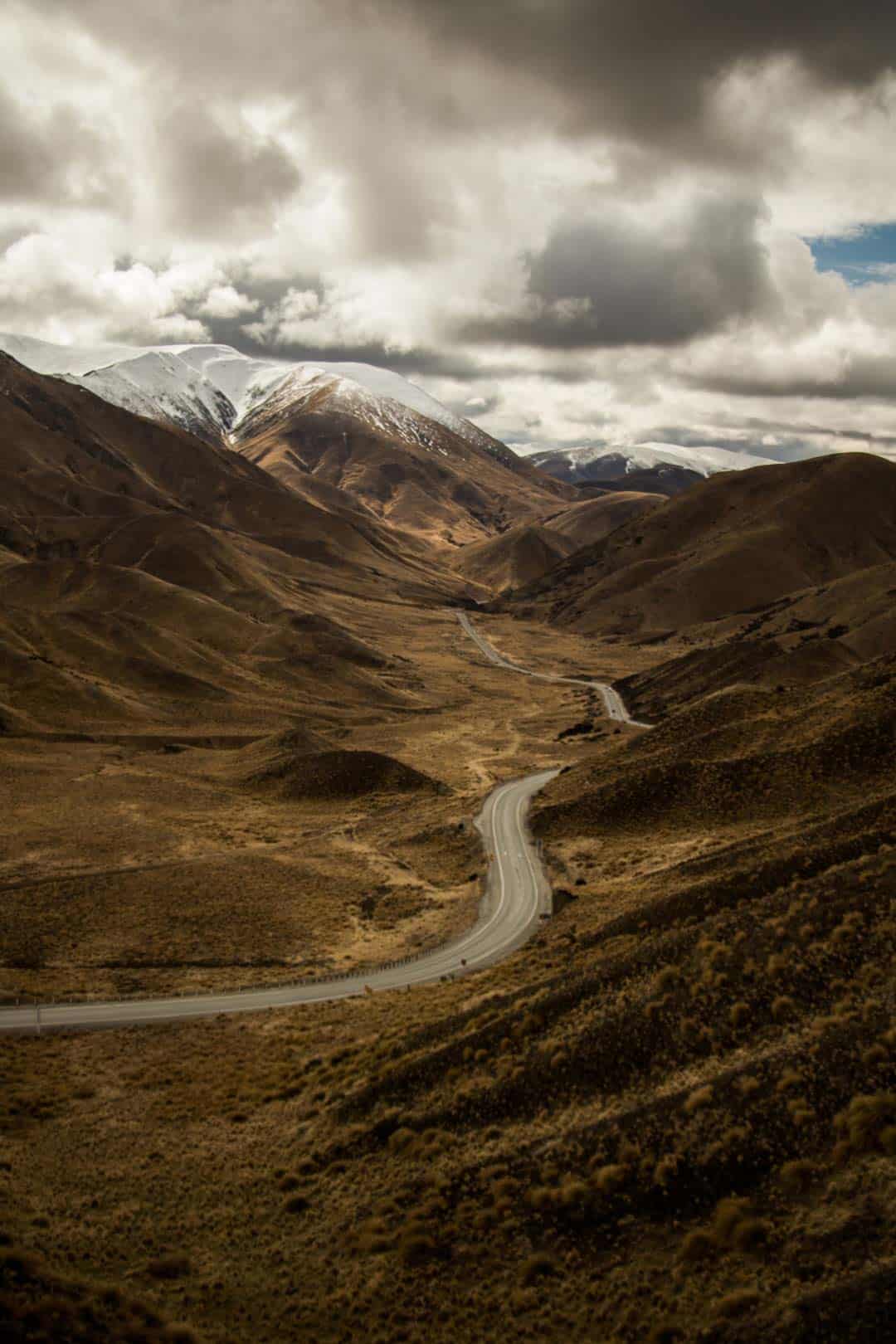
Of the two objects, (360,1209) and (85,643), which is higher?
(85,643)

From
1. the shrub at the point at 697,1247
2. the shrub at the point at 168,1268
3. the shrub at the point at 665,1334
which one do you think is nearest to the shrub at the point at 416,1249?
the shrub at the point at 168,1268

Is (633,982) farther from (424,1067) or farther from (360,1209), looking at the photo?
(360,1209)

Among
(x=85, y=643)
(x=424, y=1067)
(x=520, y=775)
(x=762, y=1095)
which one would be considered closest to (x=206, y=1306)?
(x=424, y=1067)

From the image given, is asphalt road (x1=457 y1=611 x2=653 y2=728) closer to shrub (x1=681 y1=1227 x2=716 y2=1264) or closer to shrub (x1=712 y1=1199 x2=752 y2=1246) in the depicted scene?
shrub (x1=712 y1=1199 x2=752 y2=1246)

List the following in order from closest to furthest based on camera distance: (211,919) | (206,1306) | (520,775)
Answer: (206,1306) → (211,919) → (520,775)

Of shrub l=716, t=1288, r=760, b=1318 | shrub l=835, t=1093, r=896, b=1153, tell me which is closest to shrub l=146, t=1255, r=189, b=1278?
shrub l=716, t=1288, r=760, b=1318

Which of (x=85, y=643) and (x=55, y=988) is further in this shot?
(x=85, y=643)

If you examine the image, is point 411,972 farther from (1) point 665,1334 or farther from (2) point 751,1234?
(1) point 665,1334
